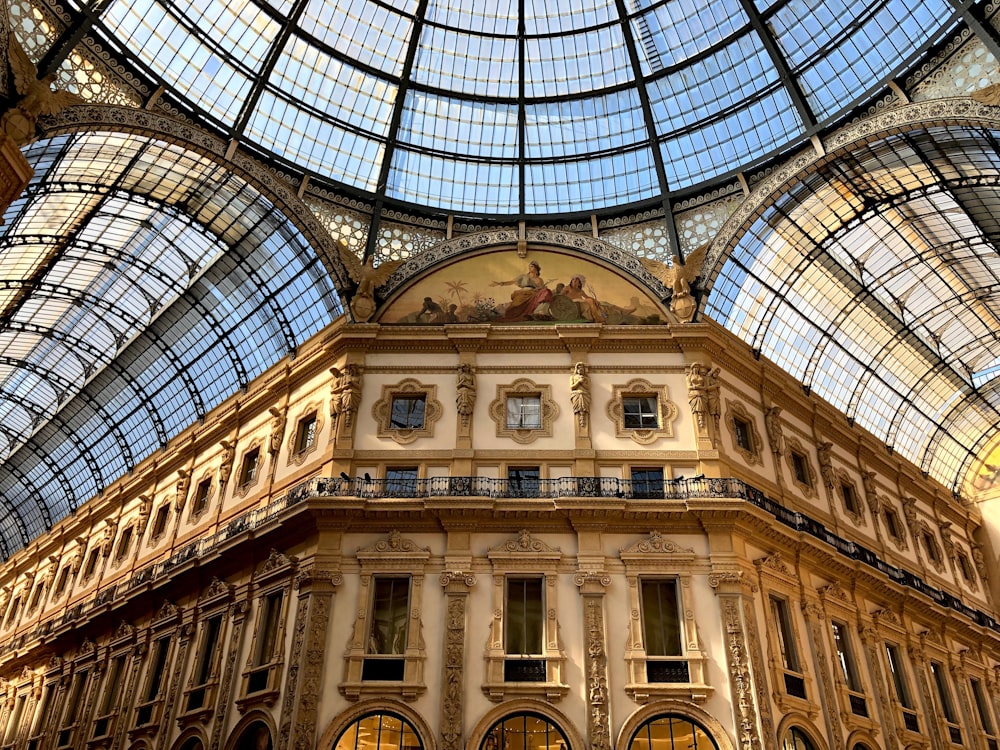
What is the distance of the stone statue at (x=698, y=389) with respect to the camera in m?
30.1

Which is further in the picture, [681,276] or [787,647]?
[681,276]

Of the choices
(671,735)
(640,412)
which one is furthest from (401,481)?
(671,735)

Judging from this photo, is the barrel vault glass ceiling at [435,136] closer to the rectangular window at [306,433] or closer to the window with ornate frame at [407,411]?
the rectangular window at [306,433]

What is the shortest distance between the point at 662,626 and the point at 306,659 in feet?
36.9

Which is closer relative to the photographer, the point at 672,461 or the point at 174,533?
the point at 672,461

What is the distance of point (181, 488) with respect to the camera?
126 ft

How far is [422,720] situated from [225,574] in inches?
428

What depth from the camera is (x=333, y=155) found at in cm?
3534

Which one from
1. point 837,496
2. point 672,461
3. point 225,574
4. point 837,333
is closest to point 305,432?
point 225,574

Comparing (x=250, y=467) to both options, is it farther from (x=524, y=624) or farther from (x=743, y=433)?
(x=743, y=433)

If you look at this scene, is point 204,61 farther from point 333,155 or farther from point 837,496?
point 837,496

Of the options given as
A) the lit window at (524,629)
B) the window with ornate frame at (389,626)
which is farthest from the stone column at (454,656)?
the lit window at (524,629)

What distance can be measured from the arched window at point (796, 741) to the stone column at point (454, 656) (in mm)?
Result: 9867

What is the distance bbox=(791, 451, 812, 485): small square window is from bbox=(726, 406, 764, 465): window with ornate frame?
278cm
